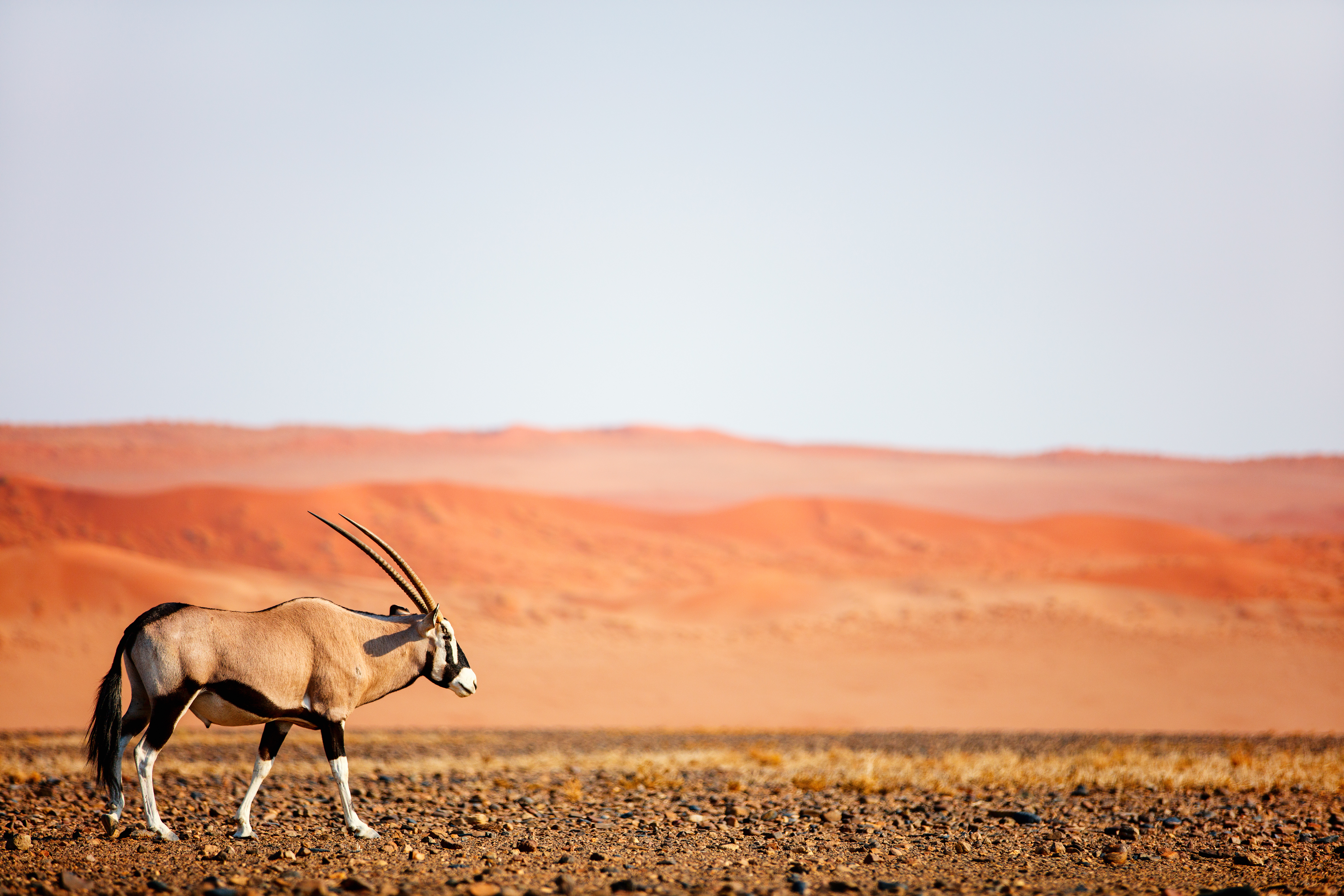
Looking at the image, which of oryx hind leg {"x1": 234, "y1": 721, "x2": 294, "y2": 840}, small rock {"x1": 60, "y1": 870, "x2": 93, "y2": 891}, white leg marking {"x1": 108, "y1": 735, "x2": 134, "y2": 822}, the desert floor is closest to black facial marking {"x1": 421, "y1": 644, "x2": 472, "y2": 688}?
oryx hind leg {"x1": 234, "y1": 721, "x2": 294, "y2": 840}

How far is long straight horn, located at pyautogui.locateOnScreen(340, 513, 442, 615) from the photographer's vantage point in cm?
863

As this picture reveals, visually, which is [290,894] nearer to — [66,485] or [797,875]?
[797,875]

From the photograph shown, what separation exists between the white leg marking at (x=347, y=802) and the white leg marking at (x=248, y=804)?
0.56 m

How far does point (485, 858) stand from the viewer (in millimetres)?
8070

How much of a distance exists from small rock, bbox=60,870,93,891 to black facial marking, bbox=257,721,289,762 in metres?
1.62

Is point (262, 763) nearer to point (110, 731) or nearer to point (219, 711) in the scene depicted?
point (219, 711)

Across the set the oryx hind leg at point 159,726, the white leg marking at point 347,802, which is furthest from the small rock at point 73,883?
the white leg marking at point 347,802

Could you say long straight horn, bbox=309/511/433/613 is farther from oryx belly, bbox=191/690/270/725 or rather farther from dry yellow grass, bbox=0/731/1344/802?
dry yellow grass, bbox=0/731/1344/802

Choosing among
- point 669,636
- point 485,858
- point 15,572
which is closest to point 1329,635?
point 669,636

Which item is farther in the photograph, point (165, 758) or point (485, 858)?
point (165, 758)

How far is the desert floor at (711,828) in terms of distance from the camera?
7422 mm

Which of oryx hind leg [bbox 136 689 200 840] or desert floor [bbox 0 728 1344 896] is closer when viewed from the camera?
desert floor [bbox 0 728 1344 896]

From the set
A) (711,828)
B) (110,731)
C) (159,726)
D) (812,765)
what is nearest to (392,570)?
(159,726)

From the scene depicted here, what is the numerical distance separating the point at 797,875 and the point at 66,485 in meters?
63.1
